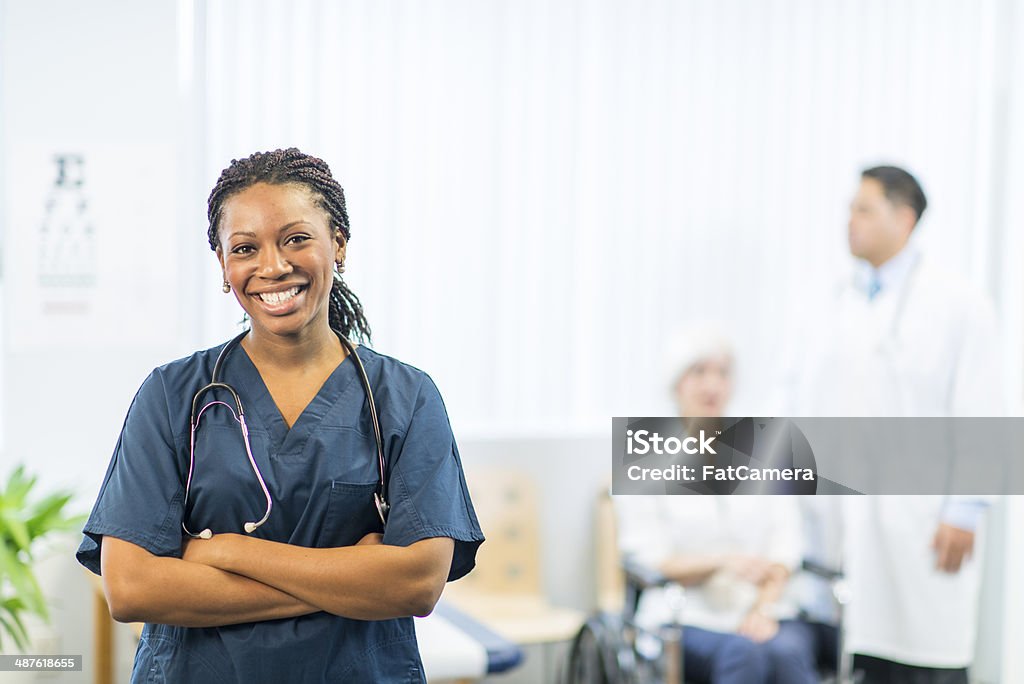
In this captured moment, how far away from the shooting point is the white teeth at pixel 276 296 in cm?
113

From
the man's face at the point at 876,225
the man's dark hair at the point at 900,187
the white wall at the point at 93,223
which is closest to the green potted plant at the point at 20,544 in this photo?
the white wall at the point at 93,223

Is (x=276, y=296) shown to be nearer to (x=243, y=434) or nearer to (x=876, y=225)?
(x=243, y=434)

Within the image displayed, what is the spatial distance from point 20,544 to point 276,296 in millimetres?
990

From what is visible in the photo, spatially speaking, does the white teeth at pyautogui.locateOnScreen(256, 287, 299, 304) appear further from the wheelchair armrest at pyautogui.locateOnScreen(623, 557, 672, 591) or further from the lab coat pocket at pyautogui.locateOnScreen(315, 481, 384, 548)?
the wheelchair armrest at pyautogui.locateOnScreen(623, 557, 672, 591)

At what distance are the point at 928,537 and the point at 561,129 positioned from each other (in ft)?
4.97

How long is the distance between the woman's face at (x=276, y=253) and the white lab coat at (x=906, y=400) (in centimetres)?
201

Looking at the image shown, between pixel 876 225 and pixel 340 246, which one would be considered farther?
pixel 876 225

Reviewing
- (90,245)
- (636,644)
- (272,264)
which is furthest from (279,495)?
(636,644)

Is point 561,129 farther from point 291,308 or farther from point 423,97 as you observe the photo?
point 291,308

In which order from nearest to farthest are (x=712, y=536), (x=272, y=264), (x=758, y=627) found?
(x=272, y=264) < (x=758, y=627) < (x=712, y=536)

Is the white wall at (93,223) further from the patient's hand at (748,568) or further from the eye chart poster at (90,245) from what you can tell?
the patient's hand at (748,568)

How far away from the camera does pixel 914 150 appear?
3.20 m

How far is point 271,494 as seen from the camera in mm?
1160

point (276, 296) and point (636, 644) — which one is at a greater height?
point (276, 296)
